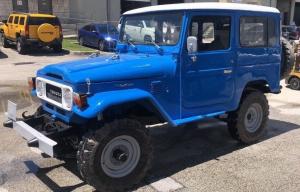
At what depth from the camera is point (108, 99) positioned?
4.85 metres

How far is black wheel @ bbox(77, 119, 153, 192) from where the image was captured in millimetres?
4855

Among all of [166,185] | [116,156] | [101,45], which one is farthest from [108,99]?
[101,45]

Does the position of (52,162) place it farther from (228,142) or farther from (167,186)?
(228,142)

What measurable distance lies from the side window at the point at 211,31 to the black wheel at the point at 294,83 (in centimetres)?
673

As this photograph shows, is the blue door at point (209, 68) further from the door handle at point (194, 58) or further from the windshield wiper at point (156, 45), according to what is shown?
the windshield wiper at point (156, 45)

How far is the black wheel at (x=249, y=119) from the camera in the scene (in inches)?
267

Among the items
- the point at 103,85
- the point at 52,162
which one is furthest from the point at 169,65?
the point at 52,162

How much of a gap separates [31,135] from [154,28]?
229 centimetres

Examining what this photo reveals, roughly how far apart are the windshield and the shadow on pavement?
5.67 ft

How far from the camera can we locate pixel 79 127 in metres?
5.33

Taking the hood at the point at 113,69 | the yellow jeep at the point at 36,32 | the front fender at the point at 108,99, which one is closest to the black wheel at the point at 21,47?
the yellow jeep at the point at 36,32

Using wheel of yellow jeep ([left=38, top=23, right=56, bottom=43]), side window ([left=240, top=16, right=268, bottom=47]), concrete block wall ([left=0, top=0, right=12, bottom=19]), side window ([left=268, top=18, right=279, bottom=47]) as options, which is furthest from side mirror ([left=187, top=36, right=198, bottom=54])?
concrete block wall ([left=0, top=0, right=12, bottom=19])

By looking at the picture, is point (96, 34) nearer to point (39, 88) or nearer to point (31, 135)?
point (39, 88)

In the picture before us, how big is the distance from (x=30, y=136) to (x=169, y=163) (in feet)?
6.78
